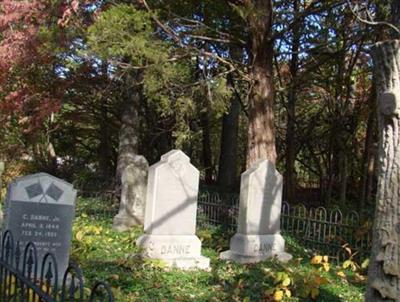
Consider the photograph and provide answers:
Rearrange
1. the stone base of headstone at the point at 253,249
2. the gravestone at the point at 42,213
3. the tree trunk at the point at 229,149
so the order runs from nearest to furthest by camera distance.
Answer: the gravestone at the point at 42,213 → the stone base of headstone at the point at 253,249 → the tree trunk at the point at 229,149

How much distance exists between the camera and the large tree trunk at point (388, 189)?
5023 millimetres

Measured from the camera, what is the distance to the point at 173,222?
8.47 m

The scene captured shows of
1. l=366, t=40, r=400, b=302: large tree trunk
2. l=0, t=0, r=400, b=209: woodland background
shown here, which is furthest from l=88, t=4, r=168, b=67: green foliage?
l=366, t=40, r=400, b=302: large tree trunk

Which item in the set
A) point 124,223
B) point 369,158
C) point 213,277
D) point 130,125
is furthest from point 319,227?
point 130,125

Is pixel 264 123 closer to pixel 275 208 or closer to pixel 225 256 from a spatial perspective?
pixel 275 208

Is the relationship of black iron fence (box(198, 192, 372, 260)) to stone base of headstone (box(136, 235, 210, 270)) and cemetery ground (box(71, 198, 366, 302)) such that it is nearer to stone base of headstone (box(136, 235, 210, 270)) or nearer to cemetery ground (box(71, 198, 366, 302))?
cemetery ground (box(71, 198, 366, 302))

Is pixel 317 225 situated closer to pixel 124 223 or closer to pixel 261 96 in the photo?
pixel 261 96

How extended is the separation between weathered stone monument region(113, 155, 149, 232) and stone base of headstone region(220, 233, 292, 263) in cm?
285

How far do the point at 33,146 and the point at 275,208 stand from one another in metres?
13.1

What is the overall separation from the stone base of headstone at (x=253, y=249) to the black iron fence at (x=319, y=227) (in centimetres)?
89

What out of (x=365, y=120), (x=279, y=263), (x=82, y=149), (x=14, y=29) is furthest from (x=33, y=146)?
(x=279, y=263)

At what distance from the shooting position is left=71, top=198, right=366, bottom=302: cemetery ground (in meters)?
6.61

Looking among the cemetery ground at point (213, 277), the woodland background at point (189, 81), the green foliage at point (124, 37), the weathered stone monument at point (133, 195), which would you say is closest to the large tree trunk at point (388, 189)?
the cemetery ground at point (213, 277)

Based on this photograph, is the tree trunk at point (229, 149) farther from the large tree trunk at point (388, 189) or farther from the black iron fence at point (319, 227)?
the large tree trunk at point (388, 189)
